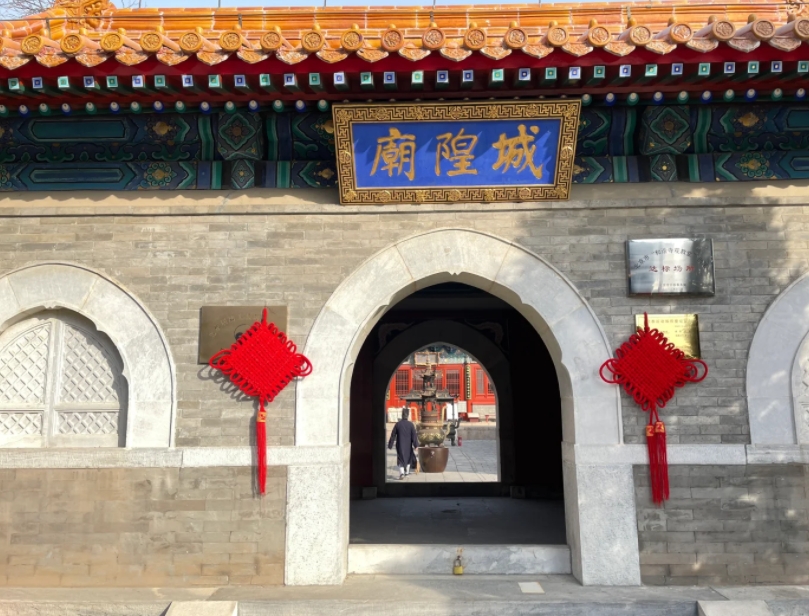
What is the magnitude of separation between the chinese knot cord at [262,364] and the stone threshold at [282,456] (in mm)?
257

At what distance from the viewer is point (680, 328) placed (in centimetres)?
505

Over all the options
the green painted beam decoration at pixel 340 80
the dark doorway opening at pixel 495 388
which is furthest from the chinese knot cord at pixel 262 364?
the dark doorway opening at pixel 495 388

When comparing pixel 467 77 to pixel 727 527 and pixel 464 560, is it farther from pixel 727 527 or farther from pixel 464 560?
pixel 727 527

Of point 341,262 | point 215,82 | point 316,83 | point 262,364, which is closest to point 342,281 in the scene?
point 341,262

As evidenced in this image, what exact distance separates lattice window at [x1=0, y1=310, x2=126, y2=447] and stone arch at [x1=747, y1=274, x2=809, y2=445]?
492cm

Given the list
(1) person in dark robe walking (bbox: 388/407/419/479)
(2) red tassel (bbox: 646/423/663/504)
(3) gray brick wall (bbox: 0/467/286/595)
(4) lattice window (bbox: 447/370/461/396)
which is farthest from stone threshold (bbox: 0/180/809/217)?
(4) lattice window (bbox: 447/370/461/396)

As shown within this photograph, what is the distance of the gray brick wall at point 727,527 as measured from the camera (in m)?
4.77

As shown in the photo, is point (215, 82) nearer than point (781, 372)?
Yes

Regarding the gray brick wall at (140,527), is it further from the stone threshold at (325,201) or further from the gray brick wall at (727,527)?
the gray brick wall at (727,527)

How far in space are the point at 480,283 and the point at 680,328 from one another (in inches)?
62.5

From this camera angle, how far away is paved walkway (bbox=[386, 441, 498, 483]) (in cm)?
1161

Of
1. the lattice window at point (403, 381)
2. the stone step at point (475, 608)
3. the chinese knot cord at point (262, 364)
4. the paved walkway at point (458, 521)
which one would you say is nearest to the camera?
the stone step at point (475, 608)

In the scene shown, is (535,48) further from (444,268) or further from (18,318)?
(18,318)

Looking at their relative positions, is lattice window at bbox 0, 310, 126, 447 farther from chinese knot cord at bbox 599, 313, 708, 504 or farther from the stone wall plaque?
the stone wall plaque
